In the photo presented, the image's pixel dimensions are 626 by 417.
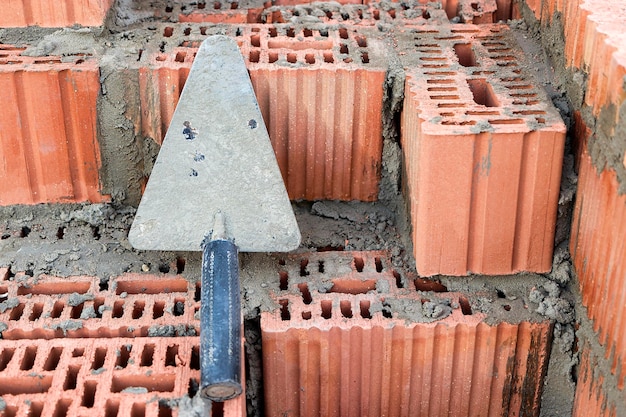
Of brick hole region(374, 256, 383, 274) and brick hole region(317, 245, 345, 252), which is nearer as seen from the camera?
brick hole region(374, 256, 383, 274)

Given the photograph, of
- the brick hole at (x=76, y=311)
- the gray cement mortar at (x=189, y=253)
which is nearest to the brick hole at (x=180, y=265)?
the gray cement mortar at (x=189, y=253)

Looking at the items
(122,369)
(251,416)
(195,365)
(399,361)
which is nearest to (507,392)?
(399,361)

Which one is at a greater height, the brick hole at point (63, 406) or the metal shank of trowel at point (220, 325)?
the metal shank of trowel at point (220, 325)

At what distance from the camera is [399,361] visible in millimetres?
3043

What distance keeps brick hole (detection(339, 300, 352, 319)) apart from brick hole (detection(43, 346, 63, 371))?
926mm

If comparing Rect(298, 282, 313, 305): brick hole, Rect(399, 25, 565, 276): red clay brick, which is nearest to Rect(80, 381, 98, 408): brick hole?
Rect(298, 282, 313, 305): brick hole

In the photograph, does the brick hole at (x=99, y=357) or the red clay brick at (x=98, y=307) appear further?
the red clay brick at (x=98, y=307)

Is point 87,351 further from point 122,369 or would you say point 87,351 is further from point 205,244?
point 205,244

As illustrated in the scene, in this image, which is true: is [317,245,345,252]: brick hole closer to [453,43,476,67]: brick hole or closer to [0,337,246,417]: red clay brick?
[0,337,246,417]: red clay brick

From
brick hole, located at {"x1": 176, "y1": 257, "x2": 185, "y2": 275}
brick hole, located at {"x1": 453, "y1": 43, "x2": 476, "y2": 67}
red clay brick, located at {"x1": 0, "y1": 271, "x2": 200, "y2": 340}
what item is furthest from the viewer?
brick hole, located at {"x1": 453, "y1": 43, "x2": 476, "y2": 67}

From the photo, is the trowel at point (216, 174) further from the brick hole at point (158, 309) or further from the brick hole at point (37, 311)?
the brick hole at point (37, 311)

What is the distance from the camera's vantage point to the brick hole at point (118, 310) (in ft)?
9.93

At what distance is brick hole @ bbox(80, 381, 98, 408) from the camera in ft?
8.75

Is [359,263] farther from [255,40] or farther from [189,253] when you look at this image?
[255,40]
